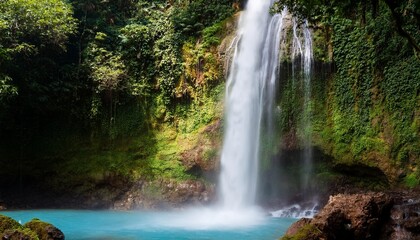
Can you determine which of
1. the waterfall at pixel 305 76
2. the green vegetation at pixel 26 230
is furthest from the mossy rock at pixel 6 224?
the waterfall at pixel 305 76

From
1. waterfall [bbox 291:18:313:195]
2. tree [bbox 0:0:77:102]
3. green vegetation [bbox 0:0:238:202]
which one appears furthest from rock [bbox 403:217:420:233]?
tree [bbox 0:0:77:102]

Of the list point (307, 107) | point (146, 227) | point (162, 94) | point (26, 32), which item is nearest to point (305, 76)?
point (307, 107)

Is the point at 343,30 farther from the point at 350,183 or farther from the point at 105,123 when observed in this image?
the point at 105,123

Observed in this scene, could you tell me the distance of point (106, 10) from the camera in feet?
60.2

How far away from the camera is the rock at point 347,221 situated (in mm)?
6898

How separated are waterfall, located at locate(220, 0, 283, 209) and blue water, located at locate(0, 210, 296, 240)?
1.95 meters

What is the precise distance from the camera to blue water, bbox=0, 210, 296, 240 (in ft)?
30.0

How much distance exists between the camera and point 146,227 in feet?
34.5

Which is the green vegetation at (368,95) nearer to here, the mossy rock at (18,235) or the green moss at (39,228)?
the green moss at (39,228)

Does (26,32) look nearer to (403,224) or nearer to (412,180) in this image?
(403,224)

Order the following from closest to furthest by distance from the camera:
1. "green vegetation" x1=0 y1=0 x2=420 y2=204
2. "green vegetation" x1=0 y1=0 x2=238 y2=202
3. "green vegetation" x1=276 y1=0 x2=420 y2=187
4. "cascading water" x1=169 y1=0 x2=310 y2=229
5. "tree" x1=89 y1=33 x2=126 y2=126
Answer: "green vegetation" x1=276 y1=0 x2=420 y2=187 < "green vegetation" x1=0 y1=0 x2=420 y2=204 < "cascading water" x1=169 y1=0 x2=310 y2=229 < "green vegetation" x1=0 y1=0 x2=238 y2=202 < "tree" x1=89 y1=33 x2=126 y2=126

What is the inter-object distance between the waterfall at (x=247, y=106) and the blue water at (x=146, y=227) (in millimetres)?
1951

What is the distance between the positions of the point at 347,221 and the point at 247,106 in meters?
7.42

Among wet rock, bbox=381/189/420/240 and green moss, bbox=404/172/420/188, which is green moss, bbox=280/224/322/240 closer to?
wet rock, bbox=381/189/420/240
